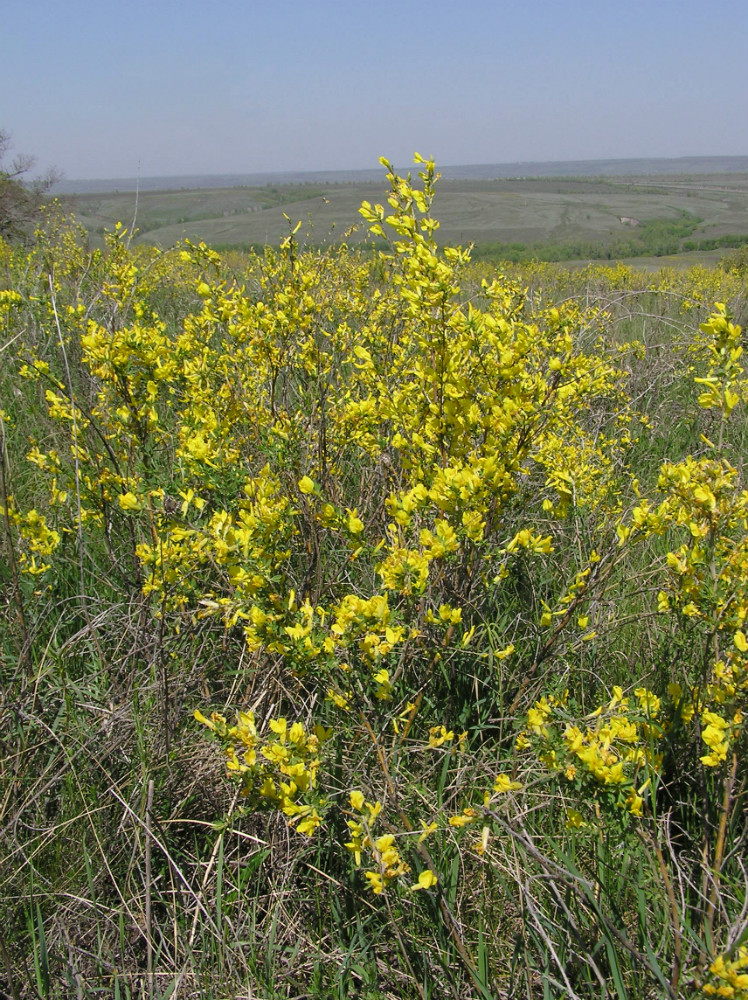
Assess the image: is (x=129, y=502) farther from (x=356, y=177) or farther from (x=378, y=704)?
(x=356, y=177)

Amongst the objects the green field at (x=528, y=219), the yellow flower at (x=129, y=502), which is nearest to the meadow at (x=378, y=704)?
the yellow flower at (x=129, y=502)

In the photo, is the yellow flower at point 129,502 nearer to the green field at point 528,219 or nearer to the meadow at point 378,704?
the meadow at point 378,704

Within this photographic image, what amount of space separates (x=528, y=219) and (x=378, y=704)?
41740 mm

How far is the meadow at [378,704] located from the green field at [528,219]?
17482 mm

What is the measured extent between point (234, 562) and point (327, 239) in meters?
4.61

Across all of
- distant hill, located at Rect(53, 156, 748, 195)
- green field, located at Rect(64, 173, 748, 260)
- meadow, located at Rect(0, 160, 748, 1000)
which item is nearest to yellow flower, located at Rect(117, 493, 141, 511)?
meadow, located at Rect(0, 160, 748, 1000)

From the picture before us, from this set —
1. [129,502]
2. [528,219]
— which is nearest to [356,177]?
[528,219]

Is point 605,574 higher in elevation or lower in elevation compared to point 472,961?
higher

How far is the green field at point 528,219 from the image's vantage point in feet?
87.7

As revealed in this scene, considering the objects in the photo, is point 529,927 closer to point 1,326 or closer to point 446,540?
point 446,540

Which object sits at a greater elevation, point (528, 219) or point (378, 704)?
point (528, 219)

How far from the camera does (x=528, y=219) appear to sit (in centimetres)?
3866

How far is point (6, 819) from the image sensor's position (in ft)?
6.04


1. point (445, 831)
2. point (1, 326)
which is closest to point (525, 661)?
point (445, 831)
